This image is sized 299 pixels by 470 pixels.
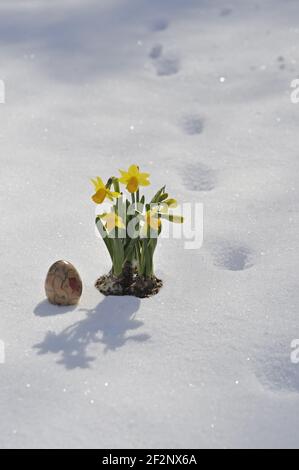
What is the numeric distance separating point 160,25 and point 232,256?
2.72 meters

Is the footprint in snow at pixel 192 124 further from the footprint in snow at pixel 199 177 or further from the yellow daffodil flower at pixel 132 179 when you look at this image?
the yellow daffodil flower at pixel 132 179

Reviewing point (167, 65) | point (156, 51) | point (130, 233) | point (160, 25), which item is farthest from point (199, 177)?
point (160, 25)

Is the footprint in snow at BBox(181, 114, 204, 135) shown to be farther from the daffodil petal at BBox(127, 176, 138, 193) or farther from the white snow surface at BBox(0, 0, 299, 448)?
the daffodil petal at BBox(127, 176, 138, 193)

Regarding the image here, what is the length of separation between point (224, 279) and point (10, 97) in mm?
2168

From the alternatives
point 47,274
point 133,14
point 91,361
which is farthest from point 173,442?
point 133,14

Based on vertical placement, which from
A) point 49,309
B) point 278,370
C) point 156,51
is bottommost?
point 278,370

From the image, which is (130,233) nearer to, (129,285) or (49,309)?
(129,285)

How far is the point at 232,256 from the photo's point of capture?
3139 mm

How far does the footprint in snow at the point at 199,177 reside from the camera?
3.67m

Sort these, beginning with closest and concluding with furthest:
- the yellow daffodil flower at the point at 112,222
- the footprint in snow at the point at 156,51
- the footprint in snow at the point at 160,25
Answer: the yellow daffodil flower at the point at 112,222 < the footprint in snow at the point at 156,51 < the footprint in snow at the point at 160,25

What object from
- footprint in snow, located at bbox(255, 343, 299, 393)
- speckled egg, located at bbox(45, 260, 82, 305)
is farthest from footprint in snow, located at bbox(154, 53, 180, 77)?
footprint in snow, located at bbox(255, 343, 299, 393)

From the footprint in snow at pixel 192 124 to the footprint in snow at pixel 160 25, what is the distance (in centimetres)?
121

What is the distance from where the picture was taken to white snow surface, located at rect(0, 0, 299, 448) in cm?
239

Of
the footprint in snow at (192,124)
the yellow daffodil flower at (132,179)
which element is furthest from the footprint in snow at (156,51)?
the yellow daffodil flower at (132,179)
